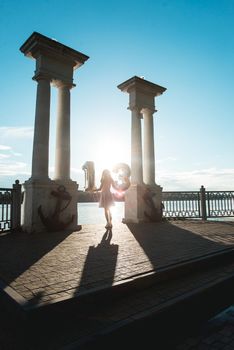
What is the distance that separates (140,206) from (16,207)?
18.9 ft

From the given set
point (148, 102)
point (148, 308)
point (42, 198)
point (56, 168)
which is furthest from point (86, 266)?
point (148, 102)

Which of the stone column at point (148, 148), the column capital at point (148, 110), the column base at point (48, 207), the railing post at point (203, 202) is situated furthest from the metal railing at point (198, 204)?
the column base at point (48, 207)

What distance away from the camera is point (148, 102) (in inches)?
528

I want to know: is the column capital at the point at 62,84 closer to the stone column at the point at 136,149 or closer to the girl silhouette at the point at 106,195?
the stone column at the point at 136,149

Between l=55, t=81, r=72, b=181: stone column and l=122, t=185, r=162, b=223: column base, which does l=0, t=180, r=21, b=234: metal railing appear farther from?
l=122, t=185, r=162, b=223: column base

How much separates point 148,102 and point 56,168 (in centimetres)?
665

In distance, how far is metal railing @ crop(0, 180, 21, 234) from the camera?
8805 millimetres

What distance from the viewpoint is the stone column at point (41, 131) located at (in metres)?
9.26

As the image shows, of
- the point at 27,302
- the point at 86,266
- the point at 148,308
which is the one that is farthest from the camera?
the point at 86,266

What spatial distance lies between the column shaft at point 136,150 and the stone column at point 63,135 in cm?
385

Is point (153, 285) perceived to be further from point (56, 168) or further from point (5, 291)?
point (56, 168)

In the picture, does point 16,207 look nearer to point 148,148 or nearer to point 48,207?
point 48,207

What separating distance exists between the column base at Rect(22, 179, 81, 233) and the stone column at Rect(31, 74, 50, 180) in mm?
459

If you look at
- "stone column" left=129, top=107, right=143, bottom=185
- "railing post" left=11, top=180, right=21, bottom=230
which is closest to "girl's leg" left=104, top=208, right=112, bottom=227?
"stone column" left=129, top=107, right=143, bottom=185
